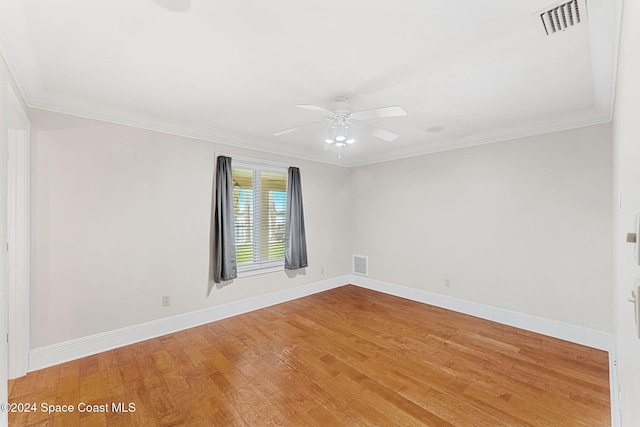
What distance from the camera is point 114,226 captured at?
2.99 meters

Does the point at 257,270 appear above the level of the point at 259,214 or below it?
below

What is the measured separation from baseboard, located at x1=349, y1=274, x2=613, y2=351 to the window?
2123 mm

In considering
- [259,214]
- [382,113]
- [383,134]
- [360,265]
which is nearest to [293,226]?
[259,214]

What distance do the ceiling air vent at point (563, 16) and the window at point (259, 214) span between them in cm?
353

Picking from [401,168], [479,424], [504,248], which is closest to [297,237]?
[401,168]

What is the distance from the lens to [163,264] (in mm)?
3318

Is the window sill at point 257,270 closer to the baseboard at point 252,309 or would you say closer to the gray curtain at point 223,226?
the gray curtain at point 223,226

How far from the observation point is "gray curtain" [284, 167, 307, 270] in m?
4.57

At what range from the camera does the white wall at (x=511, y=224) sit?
301 cm

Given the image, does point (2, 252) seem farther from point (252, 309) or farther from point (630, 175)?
point (630, 175)

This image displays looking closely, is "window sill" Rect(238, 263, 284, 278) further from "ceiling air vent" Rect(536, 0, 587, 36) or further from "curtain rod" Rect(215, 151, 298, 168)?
"ceiling air vent" Rect(536, 0, 587, 36)

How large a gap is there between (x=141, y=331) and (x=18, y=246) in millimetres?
1411

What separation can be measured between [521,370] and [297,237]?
10.6 feet

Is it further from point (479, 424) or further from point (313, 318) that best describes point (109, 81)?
point (479, 424)
